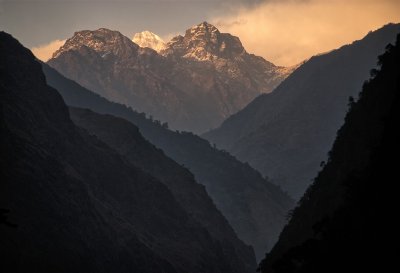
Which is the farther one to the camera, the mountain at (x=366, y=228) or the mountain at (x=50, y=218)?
the mountain at (x=50, y=218)

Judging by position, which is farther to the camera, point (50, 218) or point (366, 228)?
point (50, 218)

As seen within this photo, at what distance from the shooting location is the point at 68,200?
17512 centimetres

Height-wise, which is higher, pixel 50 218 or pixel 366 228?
pixel 366 228

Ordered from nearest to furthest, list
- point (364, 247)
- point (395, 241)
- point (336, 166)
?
point (395, 241) < point (364, 247) < point (336, 166)

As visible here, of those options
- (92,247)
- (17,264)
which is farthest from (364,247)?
(92,247)

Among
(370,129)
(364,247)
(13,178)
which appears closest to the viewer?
(364,247)

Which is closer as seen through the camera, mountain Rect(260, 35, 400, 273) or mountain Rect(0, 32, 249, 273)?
mountain Rect(260, 35, 400, 273)

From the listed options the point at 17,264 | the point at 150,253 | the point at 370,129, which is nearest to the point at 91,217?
the point at 150,253

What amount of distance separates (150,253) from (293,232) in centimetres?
7171

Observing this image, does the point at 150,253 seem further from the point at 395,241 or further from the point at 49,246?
the point at 395,241

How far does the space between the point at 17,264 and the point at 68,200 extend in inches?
1561

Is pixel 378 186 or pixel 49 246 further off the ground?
pixel 378 186

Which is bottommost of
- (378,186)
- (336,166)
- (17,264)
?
(17,264)

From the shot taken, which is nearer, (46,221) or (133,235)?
(46,221)
